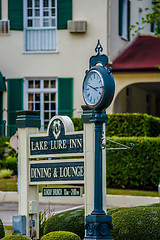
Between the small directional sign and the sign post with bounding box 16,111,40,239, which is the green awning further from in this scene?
the small directional sign

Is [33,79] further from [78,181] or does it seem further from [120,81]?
[78,181]

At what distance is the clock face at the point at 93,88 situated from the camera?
7.23 metres

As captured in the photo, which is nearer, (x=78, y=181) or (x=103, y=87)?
(x=103, y=87)

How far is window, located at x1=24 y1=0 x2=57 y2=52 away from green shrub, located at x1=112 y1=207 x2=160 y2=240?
1311 cm

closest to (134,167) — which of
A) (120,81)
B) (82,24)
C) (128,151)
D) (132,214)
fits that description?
(128,151)

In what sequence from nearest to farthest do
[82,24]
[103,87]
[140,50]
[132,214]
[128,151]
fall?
[103,87] < [132,214] < [128,151] < [82,24] < [140,50]

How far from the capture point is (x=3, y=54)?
814 inches

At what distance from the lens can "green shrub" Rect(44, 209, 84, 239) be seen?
875cm

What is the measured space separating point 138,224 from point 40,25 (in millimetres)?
13904

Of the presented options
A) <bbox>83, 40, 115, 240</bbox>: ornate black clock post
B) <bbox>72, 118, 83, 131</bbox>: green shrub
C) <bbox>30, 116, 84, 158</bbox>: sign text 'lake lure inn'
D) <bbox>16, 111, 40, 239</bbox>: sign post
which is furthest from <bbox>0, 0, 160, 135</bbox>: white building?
<bbox>83, 40, 115, 240</bbox>: ornate black clock post

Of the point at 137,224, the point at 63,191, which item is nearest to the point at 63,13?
the point at 63,191

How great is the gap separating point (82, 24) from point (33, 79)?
266 cm

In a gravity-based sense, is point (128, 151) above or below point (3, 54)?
below

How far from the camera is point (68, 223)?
877 cm
